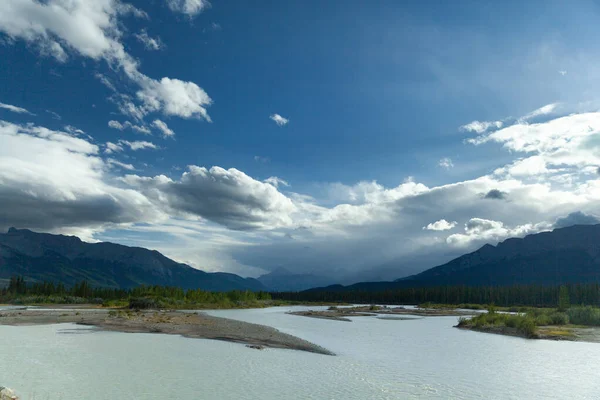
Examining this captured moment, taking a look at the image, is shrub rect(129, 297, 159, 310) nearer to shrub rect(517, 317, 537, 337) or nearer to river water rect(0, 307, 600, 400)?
river water rect(0, 307, 600, 400)

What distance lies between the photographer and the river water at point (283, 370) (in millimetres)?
24562

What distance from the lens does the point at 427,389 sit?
2630cm

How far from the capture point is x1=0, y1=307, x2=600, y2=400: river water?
24.6m

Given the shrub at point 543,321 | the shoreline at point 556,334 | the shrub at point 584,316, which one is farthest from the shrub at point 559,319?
the shoreline at point 556,334

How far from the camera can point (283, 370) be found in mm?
31406

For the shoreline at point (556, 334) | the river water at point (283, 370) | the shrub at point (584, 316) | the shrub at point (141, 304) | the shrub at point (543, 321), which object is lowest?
the shrub at point (141, 304)

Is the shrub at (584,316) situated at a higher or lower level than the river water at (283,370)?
higher

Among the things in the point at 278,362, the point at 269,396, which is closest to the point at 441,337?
the point at 278,362

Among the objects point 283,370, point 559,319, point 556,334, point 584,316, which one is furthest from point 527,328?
point 283,370

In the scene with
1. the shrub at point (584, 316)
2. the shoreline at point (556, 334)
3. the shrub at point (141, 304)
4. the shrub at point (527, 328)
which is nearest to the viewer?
the shoreline at point (556, 334)

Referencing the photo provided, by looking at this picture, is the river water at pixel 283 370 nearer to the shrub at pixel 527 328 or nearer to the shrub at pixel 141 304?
the shrub at pixel 527 328

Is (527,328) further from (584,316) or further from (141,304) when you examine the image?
(141,304)

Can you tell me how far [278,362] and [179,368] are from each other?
8216 millimetres

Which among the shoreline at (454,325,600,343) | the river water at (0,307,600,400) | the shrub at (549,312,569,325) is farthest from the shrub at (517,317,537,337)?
the shrub at (549,312,569,325)
